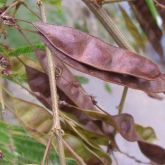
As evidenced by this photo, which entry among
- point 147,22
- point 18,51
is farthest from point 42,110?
Result: point 147,22

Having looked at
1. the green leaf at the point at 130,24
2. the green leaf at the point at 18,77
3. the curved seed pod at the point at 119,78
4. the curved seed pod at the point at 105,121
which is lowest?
the curved seed pod at the point at 105,121

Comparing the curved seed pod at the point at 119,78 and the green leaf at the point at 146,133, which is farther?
the green leaf at the point at 146,133

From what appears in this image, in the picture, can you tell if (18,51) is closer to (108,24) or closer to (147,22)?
(108,24)

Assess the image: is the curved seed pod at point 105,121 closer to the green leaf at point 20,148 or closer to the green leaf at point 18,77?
the green leaf at point 18,77

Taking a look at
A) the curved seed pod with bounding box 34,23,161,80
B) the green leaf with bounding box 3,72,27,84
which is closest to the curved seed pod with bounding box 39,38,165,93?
the curved seed pod with bounding box 34,23,161,80

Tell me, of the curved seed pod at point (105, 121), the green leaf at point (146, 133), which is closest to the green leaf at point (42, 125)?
the curved seed pod at point (105, 121)

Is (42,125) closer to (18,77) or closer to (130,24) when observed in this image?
(18,77)

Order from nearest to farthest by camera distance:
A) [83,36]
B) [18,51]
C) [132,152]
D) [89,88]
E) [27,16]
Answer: [83,36], [18,51], [27,16], [132,152], [89,88]

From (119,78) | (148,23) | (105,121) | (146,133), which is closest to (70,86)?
(105,121)
